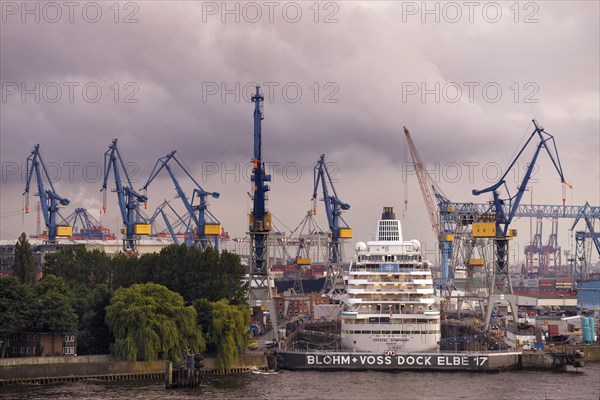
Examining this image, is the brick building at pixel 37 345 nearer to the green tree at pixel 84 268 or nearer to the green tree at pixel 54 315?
the green tree at pixel 54 315

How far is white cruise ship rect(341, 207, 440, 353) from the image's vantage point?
101 metres

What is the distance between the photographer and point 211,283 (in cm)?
10981

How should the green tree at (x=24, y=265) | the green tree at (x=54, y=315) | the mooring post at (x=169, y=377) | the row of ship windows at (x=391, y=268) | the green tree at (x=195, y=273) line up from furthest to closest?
1. the green tree at (x=24, y=265)
2. the green tree at (x=195, y=273)
3. the row of ship windows at (x=391, y=268)
4. the green tree at (x=54, y=315)
5. the mooring post at (x=169, y=377)

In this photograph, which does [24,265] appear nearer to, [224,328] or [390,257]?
[224,328]

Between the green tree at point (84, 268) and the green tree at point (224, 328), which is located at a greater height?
the green tree at point (84, 268)

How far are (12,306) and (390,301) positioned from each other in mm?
35762

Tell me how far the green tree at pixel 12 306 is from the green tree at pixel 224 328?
1685 cm

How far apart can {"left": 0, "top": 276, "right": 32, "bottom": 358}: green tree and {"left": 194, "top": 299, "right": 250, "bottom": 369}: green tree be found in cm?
1685

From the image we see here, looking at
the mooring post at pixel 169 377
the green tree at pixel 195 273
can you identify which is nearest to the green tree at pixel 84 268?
the green tree at pixel 195 273

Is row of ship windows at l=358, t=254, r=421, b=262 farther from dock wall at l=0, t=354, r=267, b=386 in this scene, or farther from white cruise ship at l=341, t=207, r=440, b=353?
dock wall at l=0, t=354, r=267, b=386

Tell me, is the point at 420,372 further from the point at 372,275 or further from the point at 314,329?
the point at 314,329

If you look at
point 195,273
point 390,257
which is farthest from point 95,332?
point 390,257

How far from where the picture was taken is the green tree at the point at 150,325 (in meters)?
95.9

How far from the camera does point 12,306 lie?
96875 mm
